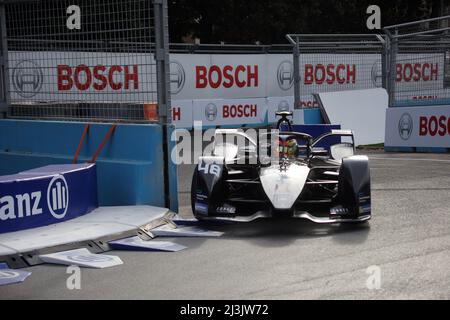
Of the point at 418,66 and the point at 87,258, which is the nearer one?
the point at 87,258

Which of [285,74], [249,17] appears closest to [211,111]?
[285,74]

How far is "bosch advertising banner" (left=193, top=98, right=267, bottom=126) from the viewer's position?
20.2 metres

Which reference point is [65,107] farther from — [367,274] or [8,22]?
[367,274]

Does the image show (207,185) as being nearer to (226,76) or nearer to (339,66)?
(339,66)

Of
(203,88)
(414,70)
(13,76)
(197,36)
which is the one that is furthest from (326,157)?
(197,36)

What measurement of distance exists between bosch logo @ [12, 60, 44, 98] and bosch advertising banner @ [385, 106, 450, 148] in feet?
26.6

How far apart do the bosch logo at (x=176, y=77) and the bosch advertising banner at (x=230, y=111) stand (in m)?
0.72

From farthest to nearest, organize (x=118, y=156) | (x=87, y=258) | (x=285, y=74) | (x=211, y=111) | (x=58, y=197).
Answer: (x=285, y=74) < (x=211, y=111) < (x=118, y=156) < (x=58, y=197) < (x=87, y=258)

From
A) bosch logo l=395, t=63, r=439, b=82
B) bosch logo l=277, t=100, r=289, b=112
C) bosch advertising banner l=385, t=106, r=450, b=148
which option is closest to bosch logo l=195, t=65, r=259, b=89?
bosch logo l=277, t=100, r=289, b=112

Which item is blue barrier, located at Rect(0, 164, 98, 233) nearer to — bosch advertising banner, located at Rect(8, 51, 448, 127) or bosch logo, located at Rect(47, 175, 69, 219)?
bosch logo, located at Rect(47, 175, 69, 219)

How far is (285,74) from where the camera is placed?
75.4 ft

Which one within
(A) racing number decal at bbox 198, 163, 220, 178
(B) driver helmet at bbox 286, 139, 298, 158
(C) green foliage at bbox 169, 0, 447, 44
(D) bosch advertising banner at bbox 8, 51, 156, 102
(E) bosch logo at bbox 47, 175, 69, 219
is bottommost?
(E) bosch logo at bbox 47, 175, 69, 219

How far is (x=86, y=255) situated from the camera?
6.84 meters

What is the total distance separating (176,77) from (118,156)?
11270 mm
